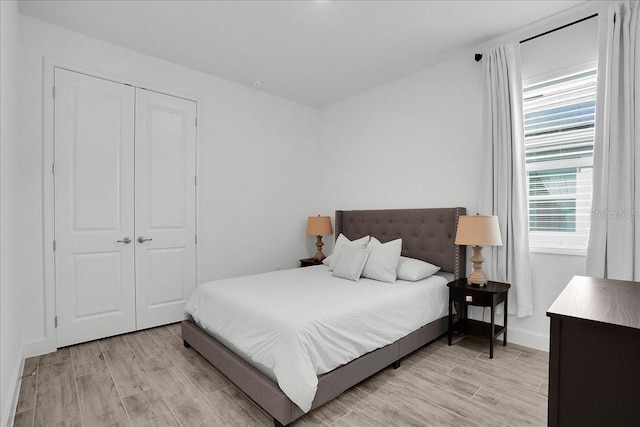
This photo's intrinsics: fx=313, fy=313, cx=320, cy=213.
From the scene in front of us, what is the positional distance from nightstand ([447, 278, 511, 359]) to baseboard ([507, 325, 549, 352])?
0.32 ft

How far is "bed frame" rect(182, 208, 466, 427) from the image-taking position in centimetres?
183

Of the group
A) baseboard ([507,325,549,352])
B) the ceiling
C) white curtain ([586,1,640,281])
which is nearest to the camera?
white curtain ([586,1,640,281])

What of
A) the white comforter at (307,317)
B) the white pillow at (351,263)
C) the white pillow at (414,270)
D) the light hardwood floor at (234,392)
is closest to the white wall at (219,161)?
the light hardwood floor at (234,392)

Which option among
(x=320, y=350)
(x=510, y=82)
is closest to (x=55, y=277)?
(x=320, y=350)

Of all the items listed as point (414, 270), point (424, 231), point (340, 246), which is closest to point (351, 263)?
point (340, 246)

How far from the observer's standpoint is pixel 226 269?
12.9 feet

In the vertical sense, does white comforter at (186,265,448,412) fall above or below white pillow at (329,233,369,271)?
below

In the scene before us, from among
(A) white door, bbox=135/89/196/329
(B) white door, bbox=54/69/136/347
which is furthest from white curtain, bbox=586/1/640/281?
(B) white door, bbox=54/69/136/347

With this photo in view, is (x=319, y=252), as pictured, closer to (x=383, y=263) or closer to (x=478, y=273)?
(x=383, y=263)

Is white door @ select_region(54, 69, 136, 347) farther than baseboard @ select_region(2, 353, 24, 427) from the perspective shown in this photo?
Yes

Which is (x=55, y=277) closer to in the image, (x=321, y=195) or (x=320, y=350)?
(x=320, y=350)

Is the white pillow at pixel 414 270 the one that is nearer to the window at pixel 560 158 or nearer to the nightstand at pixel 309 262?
the window at pixel 560 158

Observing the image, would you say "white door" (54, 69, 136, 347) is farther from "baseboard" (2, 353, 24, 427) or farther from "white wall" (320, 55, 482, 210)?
"white wall" (320, 55, 482, 210)

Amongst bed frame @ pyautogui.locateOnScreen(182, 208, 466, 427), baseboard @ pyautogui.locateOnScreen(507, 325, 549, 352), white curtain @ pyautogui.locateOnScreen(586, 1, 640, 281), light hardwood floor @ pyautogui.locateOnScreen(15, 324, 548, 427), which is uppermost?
white curtain @ pyautogui.locateOnScreen(586, 1, 640, 281)
